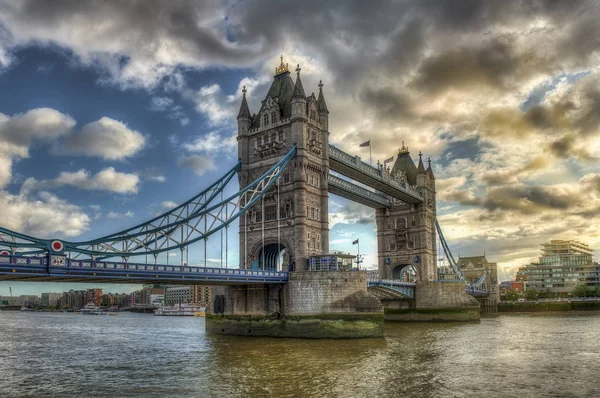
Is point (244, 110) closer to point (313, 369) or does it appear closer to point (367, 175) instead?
point (367, 175)

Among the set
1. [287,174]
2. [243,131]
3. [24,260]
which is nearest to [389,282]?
[287,174]

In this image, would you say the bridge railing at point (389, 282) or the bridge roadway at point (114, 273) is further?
the bridge railing at point (389, 282)

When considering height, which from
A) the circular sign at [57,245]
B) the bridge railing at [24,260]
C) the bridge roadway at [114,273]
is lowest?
the bridge roadway at [114,273]

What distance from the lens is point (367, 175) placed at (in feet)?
207

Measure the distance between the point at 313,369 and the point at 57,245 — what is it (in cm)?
1637

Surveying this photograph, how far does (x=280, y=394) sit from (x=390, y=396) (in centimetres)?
438

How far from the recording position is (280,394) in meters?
21.3

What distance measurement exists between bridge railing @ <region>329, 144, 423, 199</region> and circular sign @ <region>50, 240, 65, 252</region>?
30367 millimetres

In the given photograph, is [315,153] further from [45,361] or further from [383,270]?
[383,270]

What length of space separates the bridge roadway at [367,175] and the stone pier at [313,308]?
51.0ft

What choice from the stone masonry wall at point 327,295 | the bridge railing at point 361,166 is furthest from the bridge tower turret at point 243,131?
the stone masonry wall at point 327,295

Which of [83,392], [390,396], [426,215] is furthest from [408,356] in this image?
[426,215]

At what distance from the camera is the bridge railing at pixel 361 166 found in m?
57.1

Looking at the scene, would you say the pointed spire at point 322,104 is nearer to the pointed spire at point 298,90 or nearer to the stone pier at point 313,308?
the pointed spire at point 298,90
